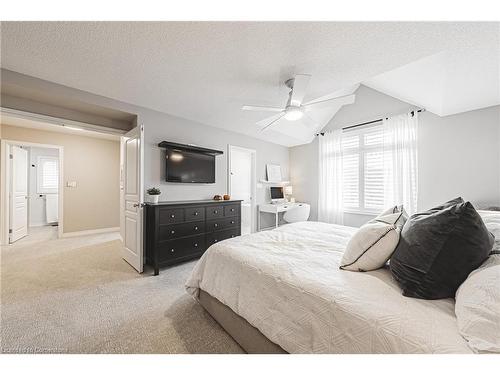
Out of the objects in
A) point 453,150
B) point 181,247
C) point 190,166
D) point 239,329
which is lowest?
point 239,329

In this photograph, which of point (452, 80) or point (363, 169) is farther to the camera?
point (363, 169)

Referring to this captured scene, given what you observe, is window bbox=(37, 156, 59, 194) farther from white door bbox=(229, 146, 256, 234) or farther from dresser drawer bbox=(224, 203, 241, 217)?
dresser drawer bbox=(224, 203, 241, 217)

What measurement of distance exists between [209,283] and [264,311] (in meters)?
0.62

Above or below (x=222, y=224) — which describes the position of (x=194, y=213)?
above

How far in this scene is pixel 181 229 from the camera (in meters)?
2.77

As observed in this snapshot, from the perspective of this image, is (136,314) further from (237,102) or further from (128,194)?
(237,102)

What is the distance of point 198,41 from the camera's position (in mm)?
1630

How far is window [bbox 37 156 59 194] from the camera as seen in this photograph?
5535mm

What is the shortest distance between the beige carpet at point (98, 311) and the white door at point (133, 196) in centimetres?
23

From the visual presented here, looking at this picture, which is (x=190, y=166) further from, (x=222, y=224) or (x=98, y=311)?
(x=98, y=311)

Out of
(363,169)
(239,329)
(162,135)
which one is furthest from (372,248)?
(363,169)

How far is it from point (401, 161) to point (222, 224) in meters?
3.37

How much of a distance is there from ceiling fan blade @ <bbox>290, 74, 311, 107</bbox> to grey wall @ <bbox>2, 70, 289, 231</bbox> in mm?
1872

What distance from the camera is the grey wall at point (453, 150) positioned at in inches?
109
